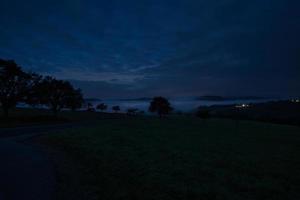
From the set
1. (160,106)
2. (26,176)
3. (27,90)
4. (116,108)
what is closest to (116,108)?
(116,108)

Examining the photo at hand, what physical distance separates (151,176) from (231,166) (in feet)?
14.9

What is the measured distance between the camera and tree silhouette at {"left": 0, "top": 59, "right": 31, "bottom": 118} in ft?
99.0

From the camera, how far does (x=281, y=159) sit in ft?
36.5

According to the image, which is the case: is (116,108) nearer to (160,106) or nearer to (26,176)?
(160,106)

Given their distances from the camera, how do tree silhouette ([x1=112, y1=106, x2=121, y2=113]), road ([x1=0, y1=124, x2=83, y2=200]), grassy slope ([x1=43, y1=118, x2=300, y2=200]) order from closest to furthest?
1. road ([x1=0, y1=124, x2=83, y2=200])
2. grassy slope ([x1=43, y1=118, x2=300, y2=200])
3. tree silhouette ([x1=112, y1=106, x2=121, y2=113])

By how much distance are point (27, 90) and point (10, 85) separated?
265 centimetres

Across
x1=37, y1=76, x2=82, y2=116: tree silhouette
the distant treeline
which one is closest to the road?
the distant treeline

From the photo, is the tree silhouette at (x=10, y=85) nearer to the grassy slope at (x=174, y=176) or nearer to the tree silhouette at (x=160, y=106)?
the grassy slope at (x=174, y=176)

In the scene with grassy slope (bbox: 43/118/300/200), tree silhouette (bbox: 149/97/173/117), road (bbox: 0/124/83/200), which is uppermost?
tree silhouette (bbox: 149/97/173/117)

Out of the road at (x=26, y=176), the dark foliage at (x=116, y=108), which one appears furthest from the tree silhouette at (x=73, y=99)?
the dark foliage at (x=116, y=108)

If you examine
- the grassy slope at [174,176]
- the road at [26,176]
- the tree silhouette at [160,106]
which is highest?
the tree silhouette at [160,106]

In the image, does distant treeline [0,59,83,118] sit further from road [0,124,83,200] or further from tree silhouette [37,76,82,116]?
road [0,124,83,200]

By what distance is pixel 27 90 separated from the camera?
108 feet

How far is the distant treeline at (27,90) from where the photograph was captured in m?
30.4
